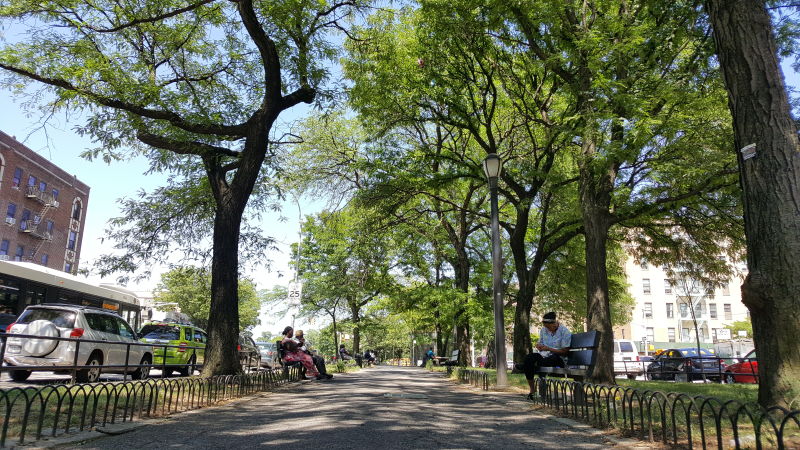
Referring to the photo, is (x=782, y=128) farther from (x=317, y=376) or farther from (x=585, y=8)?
(x=317, y=376)

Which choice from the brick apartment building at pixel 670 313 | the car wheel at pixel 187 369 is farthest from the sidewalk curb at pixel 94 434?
the brick apartment building at pixel 670 313

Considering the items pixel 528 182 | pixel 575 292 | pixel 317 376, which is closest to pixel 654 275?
pixel 575 292

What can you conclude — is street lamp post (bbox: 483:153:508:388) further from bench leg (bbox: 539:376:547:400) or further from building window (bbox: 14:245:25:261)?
building window (bbox: 14:245:25:261)

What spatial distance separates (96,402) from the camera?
18.4 feet

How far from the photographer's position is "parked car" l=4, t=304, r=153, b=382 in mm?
9898

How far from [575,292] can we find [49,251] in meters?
47.6

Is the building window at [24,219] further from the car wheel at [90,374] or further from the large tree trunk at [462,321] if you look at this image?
the car wheel at [90,374]

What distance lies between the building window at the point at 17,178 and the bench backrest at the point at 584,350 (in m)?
47.9

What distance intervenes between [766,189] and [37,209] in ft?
177

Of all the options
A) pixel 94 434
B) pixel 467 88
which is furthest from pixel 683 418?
pixel 467 88

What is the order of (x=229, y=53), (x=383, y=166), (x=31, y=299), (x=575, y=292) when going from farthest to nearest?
(x=575, y=292) < (x=383, y=166) < (x=31, y=299) < (x=229, y=53)

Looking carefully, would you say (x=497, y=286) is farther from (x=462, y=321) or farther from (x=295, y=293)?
(x=462, y=321)

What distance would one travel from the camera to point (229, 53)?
44.9ft

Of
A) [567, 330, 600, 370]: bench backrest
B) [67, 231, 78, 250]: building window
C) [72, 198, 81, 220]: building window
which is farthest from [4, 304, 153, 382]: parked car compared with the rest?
[67, 231, 78, 250]: building window
